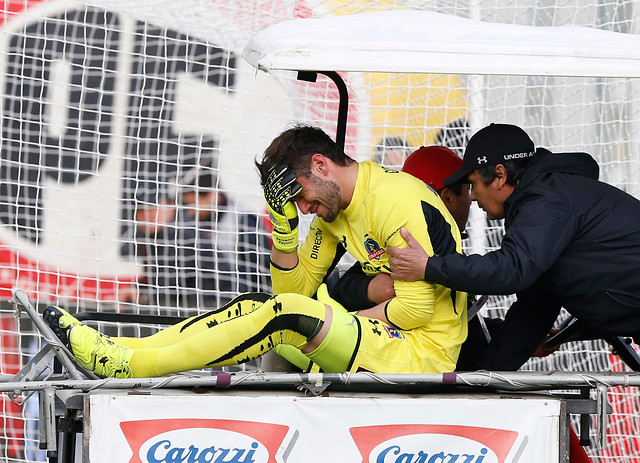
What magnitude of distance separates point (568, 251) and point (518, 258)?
25 centimetres

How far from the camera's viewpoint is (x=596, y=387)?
7.97 feet

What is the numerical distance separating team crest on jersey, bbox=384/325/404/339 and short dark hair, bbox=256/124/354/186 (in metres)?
0.57

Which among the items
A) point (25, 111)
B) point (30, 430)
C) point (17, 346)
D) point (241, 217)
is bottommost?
point (30, 430)

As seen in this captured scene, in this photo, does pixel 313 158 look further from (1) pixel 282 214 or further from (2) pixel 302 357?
(2) pixel 302 357

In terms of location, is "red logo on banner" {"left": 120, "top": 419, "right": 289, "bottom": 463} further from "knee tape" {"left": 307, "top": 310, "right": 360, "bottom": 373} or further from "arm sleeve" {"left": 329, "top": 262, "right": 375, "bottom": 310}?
"arm sleeve" {"left": 329, "top": 262, "right": 375, "bottom": 310}

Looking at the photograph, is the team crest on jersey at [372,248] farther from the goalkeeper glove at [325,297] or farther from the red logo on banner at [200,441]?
the red logo on banner at [200,441]

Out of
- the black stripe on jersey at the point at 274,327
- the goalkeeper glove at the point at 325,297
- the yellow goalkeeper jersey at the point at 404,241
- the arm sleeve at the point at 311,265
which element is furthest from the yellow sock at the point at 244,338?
the arm sleeve at the point at 311,265

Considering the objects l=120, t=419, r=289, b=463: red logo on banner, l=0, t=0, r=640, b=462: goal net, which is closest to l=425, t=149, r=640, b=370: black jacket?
l=120, t=419, r=289, b=463: red logo on banner

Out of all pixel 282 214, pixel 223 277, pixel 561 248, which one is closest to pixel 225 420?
pixel 282 214

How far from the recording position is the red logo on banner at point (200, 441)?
2.31 metres

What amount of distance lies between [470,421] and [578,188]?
888 mm

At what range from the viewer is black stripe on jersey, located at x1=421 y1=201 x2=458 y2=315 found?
283cm

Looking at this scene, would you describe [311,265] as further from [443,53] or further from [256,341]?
[443,53]

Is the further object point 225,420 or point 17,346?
point 17,346
